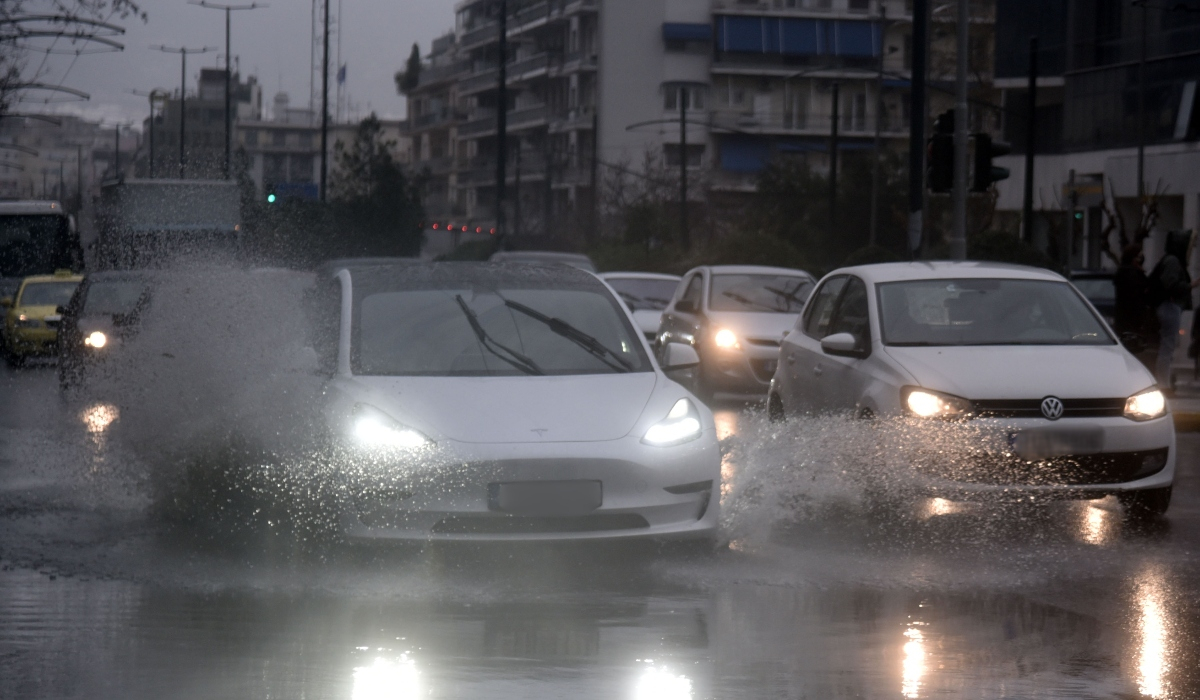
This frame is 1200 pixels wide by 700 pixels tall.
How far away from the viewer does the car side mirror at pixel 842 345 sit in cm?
1076

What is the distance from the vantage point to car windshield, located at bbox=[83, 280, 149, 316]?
68.9ft

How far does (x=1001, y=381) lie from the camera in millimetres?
9734

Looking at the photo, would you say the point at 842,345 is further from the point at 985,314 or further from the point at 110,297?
the point at 110,297

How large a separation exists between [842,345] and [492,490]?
3.90 m

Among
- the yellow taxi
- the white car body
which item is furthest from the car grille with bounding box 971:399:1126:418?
the yellow taxi

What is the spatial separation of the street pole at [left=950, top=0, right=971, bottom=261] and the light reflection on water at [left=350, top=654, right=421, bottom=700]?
14.3 m

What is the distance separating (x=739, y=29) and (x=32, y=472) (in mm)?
80478

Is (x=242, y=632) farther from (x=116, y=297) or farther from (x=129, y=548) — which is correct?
(x=116, y=297)

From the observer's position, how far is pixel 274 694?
5492 mm

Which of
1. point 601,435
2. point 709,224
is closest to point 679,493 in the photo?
point 601,435

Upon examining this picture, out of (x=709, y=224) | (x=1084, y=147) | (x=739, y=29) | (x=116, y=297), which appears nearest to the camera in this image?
(x=116, y=297)

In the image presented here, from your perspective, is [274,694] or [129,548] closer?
[274,694]

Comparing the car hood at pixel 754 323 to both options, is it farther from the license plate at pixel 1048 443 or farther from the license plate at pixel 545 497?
the license plate at pixel 545 497

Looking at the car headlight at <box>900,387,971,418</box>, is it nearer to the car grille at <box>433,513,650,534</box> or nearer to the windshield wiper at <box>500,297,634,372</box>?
the windshield wiper at <box>500,297,634,372</box>
